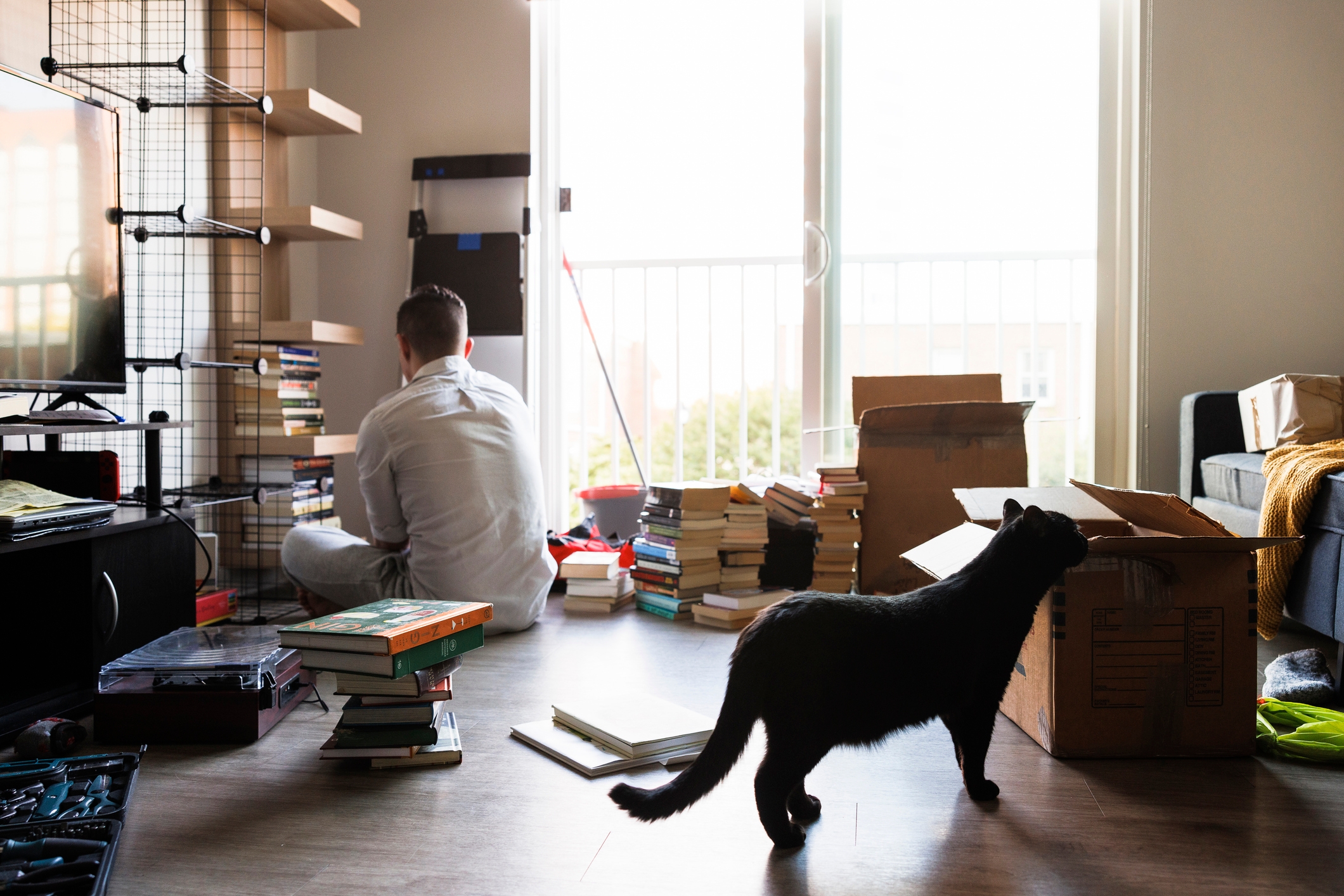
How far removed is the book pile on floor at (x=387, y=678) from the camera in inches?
61.0

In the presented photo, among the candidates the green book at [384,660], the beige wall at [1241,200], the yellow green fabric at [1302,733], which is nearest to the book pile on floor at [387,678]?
the green book at [384,660]

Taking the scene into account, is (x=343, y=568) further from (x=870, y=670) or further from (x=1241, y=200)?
(x=1241, y=200)

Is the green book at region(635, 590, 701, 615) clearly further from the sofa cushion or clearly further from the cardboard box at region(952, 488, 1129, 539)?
the sofa cushion

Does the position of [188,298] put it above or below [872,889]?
above

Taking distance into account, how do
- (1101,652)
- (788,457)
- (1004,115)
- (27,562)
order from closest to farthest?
(1101,652)
(27,562)
(1004,115)
(788,457)

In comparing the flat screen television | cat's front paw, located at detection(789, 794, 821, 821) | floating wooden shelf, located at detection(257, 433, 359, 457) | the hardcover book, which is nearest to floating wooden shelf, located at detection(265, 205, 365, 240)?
floating wooden shelf, located at detection(257, 433, 359, 457)

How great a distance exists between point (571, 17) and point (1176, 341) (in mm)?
2671

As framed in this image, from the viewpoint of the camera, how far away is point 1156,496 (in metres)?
1.73

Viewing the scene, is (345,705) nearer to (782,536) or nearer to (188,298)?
(782,536)

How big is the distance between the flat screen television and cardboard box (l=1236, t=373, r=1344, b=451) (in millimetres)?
2963

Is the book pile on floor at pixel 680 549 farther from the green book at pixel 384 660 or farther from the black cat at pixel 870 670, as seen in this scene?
the black cat at pixel 870 670

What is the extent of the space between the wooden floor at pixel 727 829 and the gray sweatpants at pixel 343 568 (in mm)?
785

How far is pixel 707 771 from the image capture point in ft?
3.95

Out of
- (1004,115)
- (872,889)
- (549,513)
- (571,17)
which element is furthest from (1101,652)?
(571,17)
